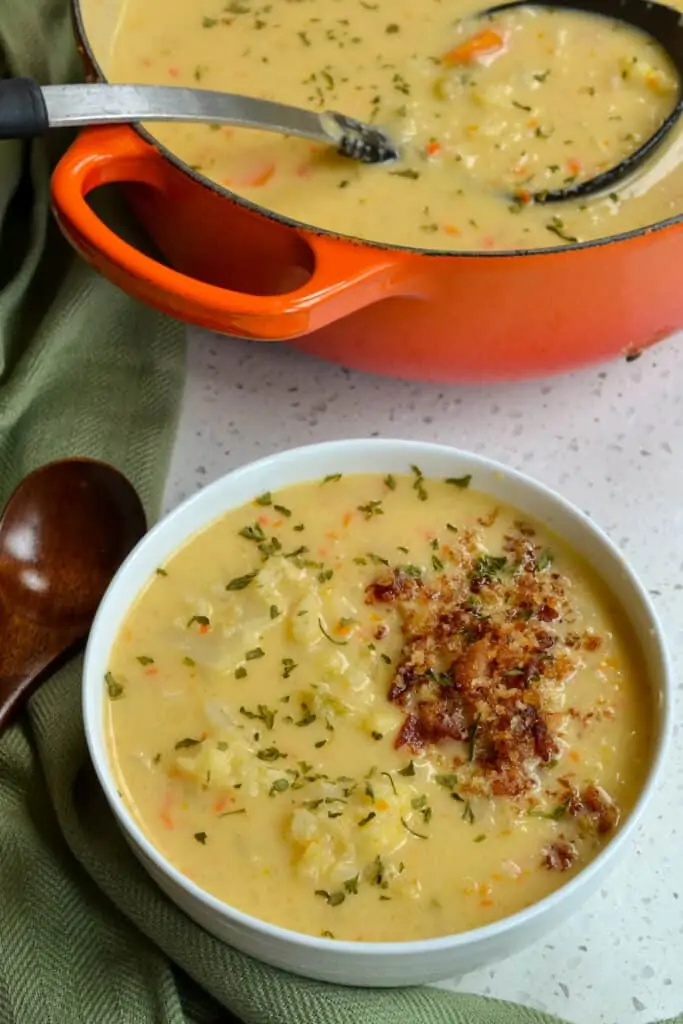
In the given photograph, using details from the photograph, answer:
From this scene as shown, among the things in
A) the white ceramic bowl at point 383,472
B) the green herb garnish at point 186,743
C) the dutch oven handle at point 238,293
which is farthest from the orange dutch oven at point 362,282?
the green herb garnish at point 186,743

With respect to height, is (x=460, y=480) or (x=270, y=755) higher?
(x=460, y=480)

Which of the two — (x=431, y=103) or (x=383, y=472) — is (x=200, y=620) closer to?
(x=383, y=472)

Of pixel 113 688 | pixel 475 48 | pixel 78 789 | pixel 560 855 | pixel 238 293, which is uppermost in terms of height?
pixel 475 48

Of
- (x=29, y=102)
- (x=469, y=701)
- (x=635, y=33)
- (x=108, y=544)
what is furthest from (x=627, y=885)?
(x=635, y=33)

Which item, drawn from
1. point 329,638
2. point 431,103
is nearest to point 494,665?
point 329,638

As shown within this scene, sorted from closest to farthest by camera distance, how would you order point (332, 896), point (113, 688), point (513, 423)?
point (332, 896) → point (113, 688) → point (513, 423)

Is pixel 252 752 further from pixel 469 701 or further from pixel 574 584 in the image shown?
pixel 574 584

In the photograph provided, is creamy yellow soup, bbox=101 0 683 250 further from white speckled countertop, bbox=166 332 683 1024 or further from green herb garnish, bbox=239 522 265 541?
green herb garnish, bbox=239 522 265 541
